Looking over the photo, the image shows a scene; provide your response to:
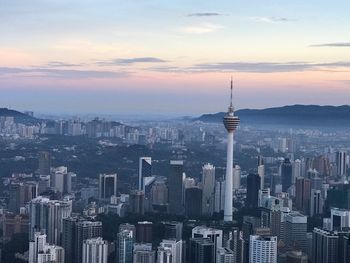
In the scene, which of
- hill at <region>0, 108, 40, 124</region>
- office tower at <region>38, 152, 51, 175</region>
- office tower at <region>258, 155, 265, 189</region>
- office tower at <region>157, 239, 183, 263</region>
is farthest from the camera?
hill at <region>0, 108, 40, 124</region>

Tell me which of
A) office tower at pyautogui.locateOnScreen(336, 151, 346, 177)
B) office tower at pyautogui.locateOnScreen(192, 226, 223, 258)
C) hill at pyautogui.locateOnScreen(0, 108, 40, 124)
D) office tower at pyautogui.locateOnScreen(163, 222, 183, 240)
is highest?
hill at pyautogui.locateOnScreen(0, 108, 40, 124)

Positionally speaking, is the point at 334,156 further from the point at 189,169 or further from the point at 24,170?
the point at 24,170

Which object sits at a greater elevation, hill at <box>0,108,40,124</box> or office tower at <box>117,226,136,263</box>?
hill at <box>0,108,40,124</box>

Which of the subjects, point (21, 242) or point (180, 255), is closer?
point (180, 255)

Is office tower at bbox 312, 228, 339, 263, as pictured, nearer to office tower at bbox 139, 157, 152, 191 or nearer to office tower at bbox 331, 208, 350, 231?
office tower at bbox 331, 208, 350, 231

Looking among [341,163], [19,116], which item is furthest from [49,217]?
[19,116]

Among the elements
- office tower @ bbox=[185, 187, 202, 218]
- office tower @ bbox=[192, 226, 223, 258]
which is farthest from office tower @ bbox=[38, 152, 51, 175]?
office tower @ bbox=[192, 226, 223, 258]

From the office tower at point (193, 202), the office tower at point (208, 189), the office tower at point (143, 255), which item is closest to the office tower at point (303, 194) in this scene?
the office tower at point (208, 189)

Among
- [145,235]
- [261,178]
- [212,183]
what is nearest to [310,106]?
[261,178]
